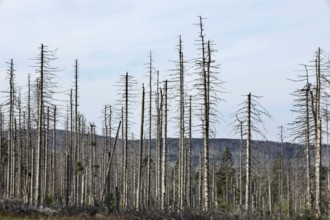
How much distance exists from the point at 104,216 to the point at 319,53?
1575cm

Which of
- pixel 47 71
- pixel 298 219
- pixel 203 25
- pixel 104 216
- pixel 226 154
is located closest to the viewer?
pixel 104 216

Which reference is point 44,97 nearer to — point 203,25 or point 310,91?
point 203,25

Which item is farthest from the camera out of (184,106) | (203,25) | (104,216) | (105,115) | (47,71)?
(105,115)

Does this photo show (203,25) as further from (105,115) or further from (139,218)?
(105,115)

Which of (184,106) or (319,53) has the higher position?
(319,53)

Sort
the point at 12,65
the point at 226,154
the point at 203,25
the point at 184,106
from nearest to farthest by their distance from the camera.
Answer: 1. the point at 203,25
2. the point at 184,106
3. the point at 12,65
4. the point at 226,154

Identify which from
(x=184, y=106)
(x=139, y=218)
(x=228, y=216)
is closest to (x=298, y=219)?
(x=228, y=216)

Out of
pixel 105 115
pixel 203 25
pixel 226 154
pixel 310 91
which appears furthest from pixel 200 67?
pixel 226 154

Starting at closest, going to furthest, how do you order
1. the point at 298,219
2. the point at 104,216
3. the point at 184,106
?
the point at 104,216, the point at 298,219, the point at 184,106

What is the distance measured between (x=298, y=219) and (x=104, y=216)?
9527mm

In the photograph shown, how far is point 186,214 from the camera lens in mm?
19531

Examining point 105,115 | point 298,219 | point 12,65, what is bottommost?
point 298,219

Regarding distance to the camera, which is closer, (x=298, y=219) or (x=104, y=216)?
(x=104, y=216)

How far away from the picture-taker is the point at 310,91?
2786 centimetres
